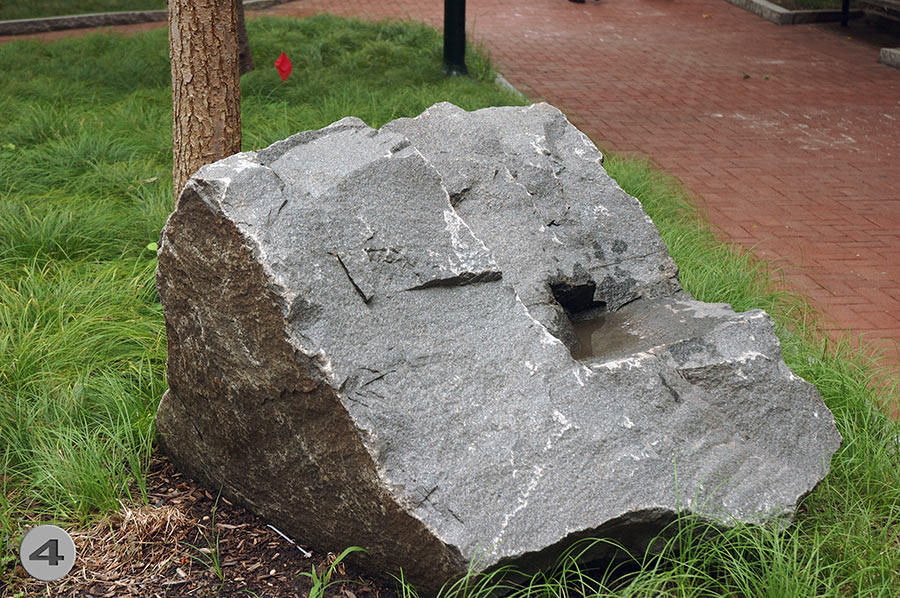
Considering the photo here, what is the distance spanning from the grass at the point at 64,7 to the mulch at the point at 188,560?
34.2 feet

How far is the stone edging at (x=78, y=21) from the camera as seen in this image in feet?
34.9

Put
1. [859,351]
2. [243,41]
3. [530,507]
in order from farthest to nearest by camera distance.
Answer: [243,41] < [859,351] < [530,507]

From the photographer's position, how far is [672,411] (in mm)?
2564

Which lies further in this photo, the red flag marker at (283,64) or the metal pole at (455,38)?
the metal pole at (455,38)

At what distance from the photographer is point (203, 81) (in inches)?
154

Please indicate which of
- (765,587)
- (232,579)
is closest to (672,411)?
(765,587)

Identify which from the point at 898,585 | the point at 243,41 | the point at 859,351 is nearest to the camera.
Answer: the point at 898,585

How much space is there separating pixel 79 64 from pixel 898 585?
8.07 meters

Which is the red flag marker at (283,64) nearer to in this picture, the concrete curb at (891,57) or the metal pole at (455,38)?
the metal pole at (455,38)

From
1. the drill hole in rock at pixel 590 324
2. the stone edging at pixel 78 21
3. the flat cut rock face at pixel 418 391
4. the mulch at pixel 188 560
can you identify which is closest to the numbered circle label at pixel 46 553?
the mulch at pixel 188 560

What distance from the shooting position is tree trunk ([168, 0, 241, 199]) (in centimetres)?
383

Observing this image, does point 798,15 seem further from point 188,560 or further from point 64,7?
point 188,560

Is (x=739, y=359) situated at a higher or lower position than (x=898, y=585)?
higher

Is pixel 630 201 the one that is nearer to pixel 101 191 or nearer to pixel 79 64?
pixel 101 191
